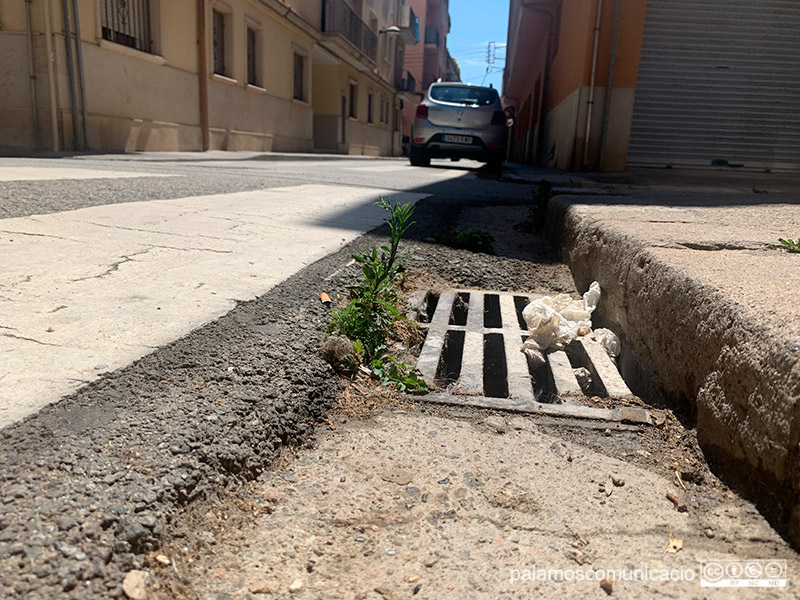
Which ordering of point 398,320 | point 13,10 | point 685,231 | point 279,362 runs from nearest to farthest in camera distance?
point 279,362
point 398,320
point 685,231
point 13,10

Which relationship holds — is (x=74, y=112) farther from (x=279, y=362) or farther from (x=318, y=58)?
(x=318, y=58)

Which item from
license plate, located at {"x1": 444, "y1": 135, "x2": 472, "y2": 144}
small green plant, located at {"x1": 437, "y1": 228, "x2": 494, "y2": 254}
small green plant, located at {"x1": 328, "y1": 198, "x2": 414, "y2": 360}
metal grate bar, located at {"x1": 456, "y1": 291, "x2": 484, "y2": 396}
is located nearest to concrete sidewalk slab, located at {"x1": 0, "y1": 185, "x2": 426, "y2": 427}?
small green plant, located at {"x1": 328, "y1": 198, "x2": 414, "y2": 360}

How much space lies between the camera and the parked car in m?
9.94

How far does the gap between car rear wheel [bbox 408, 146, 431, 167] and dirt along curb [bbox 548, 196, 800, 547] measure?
8.39 metres

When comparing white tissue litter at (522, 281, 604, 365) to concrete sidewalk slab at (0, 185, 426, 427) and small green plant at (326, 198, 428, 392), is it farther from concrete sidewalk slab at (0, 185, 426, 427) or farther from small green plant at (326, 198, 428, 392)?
concrete sidewalk slab at (0, 185, 426, 427)

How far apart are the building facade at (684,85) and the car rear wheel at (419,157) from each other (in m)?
2.59

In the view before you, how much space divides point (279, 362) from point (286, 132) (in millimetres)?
15219

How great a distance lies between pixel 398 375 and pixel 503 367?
1.65ft

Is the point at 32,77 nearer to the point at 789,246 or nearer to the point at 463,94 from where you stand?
the point at 463,94

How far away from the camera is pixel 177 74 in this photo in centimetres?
1045

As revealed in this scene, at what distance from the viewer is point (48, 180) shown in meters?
3.71

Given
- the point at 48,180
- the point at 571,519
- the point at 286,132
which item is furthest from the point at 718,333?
the point at 286,132

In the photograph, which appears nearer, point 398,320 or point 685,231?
point 398,320

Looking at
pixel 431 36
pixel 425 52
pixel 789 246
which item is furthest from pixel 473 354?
pixel 431 36
